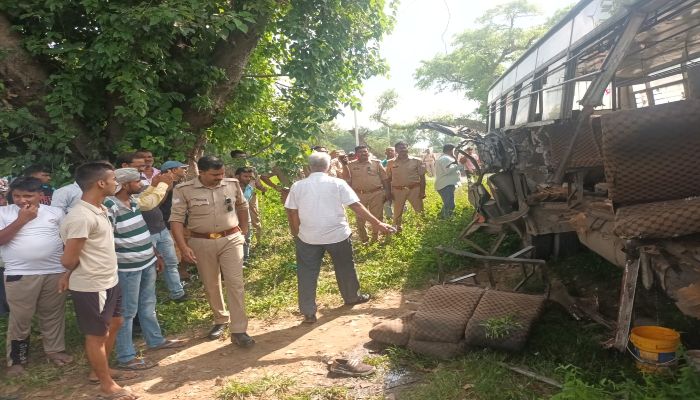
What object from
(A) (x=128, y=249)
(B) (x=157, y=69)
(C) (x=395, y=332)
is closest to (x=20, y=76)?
(B) (x=157, y=69)

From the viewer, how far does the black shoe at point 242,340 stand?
4.15 metres

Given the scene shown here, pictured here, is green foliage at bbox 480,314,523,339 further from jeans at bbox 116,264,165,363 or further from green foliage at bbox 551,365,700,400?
jeans at bbox 116,264,165,363

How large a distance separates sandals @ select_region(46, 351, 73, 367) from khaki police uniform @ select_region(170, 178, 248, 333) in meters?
1.26

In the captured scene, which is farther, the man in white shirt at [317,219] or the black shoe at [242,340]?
the man in white shirt at [317,219]

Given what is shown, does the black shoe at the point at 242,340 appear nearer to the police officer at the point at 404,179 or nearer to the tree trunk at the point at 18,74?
the tree trunk at the point at 18,74

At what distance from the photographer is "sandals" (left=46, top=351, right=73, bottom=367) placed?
3.91 metres

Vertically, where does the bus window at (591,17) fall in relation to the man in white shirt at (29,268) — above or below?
above

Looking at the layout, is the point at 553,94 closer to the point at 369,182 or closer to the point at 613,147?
the point at 613,147

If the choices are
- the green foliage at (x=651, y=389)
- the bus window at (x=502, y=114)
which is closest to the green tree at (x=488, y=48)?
the bus window at (x=502, y=114)

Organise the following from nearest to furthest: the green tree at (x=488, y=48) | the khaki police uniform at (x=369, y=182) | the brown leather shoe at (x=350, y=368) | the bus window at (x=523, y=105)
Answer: the brown leather shoe at (x=350, y=368) → the bus window at (x=523, y=105) → the khaki police uniform at (x=369, y=182) → the green tree at (x=488, y=48)

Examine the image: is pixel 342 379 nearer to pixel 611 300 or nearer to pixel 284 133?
pixel 611 300

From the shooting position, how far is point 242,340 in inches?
163

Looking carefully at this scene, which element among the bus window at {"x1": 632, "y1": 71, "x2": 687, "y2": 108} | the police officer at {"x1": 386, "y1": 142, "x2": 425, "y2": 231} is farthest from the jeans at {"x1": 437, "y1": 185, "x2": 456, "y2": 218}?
the bus window at {"x1": 632, "y1": 71, "x2": 687, "y2": 108}

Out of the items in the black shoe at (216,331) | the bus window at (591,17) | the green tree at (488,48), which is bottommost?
the black shoe at (216,331)
